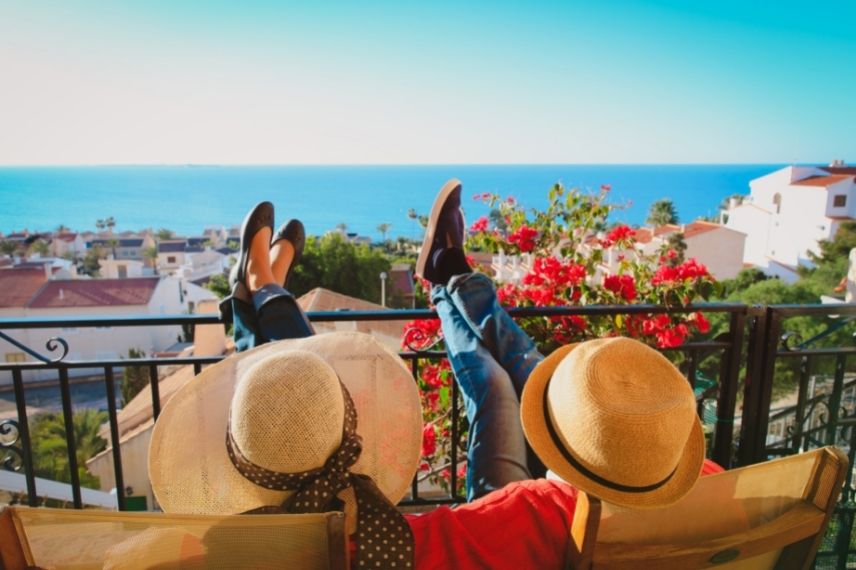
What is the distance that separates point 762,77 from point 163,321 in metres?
51.6

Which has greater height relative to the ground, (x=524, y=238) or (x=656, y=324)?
(x=524, y=238)

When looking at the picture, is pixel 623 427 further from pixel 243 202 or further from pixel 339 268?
pixel 243 202

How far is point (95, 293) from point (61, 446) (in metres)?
9.18

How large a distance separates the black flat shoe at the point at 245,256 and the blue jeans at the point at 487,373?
2.29 ft

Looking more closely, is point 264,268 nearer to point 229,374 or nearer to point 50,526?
point 229,374

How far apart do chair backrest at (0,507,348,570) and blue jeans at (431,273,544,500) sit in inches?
29.7

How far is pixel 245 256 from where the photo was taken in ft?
6.95

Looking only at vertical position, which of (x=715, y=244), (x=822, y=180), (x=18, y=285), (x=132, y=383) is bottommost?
(x=132, y=383)

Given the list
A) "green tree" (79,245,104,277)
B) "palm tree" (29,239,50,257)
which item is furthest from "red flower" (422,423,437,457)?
"green tree" (79,245,104,277)

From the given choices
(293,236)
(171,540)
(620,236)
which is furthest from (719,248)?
(171,540)

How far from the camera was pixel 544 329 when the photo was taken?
2.34 meters

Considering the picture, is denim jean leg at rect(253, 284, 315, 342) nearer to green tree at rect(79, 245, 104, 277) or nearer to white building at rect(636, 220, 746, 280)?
white building at rect(636, 220, 746, 280)

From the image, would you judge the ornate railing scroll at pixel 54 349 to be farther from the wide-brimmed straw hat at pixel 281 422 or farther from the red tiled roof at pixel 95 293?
the red tiled roof at pixel 95 293

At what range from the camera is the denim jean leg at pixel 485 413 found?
4.50 feet
